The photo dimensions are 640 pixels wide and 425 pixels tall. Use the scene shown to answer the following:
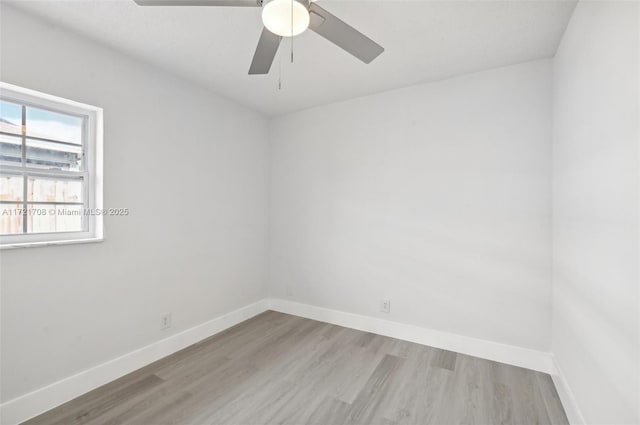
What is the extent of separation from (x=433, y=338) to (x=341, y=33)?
8.60 ft

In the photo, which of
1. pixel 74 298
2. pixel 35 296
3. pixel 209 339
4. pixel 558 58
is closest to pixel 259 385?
pixel 209 339

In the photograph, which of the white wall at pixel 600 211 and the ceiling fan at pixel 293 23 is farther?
the ceiling fan at pixel 293 23

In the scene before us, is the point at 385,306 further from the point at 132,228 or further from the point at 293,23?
the point at 293,23

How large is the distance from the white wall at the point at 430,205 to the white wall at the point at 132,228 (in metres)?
0.72

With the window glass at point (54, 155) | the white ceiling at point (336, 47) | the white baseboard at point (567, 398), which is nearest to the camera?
the white baseboard at point (567, 398)

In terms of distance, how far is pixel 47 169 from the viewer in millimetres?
1944

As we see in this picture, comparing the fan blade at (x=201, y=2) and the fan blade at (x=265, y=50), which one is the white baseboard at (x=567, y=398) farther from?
the fan blade at (x=201, y=2)

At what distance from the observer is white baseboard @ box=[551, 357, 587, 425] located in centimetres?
163

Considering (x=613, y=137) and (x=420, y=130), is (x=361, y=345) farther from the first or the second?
(x=613, y=137)

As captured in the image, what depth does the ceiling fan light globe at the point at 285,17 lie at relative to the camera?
4.05ft

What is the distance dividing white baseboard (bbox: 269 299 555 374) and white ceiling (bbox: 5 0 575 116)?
93.0 inches

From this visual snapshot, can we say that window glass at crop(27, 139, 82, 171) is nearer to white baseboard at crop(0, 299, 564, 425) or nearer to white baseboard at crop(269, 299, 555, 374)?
white baseboard at crop(0, 299, 564, 425)

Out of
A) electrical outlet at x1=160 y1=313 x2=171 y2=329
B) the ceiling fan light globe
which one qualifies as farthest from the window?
the ceiling fan light globe

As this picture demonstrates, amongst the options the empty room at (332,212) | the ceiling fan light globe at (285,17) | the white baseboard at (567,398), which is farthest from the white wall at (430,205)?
the ceiling fan light globe at (285,17)
